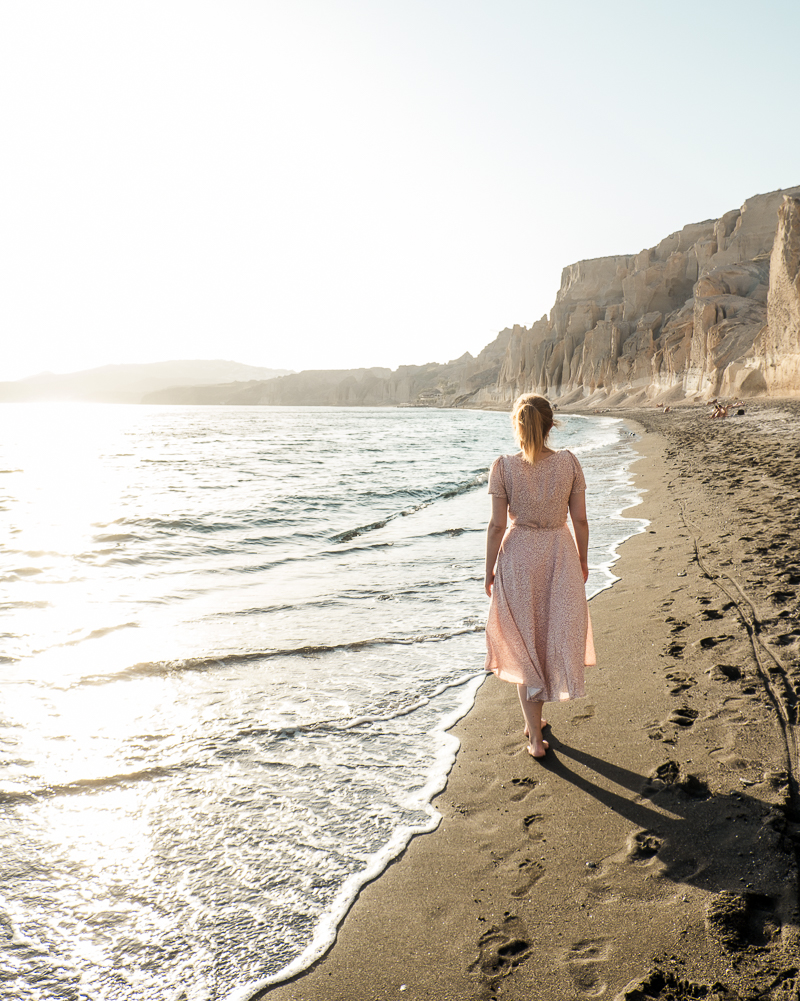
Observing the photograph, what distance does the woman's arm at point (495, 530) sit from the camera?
3.52 meters

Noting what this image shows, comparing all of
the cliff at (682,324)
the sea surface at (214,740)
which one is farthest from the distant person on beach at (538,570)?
the cliff at (682,324)

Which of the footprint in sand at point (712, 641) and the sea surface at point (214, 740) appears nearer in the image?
the sea surface at point (214, 740)

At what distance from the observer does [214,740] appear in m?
4.01

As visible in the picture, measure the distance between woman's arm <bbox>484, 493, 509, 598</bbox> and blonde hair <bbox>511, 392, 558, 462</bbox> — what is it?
0.30 meters

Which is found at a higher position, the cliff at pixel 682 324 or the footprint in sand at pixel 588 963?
the cliff at pixel 682 324

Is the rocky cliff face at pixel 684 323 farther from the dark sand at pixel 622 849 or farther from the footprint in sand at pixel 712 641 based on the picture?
the dark sand at pixel 622 849

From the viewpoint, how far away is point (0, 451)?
1510 inches

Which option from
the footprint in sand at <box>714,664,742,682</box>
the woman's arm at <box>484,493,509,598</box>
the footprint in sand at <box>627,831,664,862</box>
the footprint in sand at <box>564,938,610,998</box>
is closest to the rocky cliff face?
the footprint in sand at <box>714,664,742,682</box>

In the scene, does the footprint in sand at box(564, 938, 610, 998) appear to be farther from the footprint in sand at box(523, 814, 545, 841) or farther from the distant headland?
the distant headland

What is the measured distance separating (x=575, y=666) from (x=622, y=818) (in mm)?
829

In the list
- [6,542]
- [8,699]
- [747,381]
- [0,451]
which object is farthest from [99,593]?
[747,381]

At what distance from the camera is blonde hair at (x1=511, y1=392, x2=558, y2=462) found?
11.2 feet

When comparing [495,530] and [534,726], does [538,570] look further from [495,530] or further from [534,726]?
[534,726]

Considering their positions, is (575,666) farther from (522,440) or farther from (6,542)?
(6,542)
